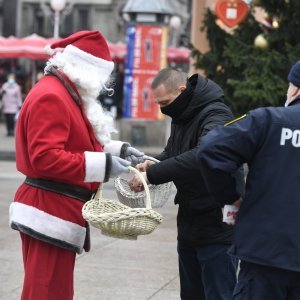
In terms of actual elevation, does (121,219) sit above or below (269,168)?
below

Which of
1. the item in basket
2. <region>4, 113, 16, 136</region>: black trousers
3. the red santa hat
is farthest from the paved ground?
<region>4, 113, 16, 136</region>: black trousers

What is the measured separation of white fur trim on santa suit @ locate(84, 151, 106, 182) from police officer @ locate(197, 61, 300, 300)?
76 centimetres

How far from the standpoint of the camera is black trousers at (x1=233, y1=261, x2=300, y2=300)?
3.82 m

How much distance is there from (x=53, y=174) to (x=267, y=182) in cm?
112

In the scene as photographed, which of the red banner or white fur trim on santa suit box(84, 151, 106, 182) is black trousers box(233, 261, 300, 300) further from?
the red banner

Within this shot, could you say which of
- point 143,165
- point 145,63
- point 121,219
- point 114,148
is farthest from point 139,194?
point 145,63

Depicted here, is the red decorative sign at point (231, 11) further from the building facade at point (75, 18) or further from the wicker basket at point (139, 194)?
the building facade at point (75, 18)

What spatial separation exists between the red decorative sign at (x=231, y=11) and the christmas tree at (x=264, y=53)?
0.46 feet

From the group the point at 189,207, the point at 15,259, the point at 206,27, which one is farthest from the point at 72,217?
the point at 206,27

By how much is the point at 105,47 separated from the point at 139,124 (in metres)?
16.3

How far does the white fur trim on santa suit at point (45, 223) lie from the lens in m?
4.52

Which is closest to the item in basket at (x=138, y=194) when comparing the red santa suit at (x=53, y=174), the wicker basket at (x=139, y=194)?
the wicker basket at (x=139, y=194)

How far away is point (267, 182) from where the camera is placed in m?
3.79

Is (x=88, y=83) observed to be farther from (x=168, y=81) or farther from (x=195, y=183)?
(x=195, y=183)
